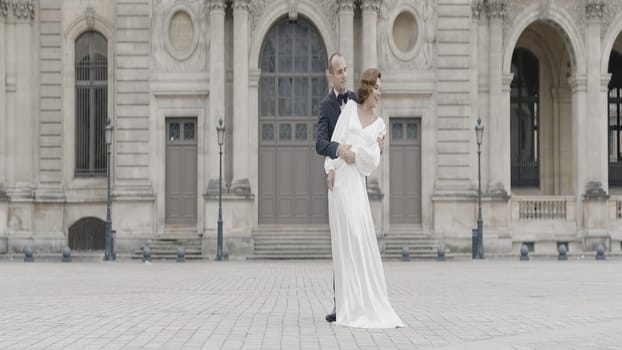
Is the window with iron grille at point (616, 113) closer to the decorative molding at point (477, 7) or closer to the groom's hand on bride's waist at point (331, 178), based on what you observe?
the decorative molding at point (477, 7)

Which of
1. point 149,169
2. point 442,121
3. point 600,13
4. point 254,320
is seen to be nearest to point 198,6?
point 149,169

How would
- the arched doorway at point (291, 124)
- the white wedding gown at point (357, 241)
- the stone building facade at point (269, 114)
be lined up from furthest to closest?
the arched doorway at point (291, 124) → the stone building facade at point (269, 114) → the white wedding gown at point (357, 241)

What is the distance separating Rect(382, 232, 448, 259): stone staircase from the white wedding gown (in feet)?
87.7

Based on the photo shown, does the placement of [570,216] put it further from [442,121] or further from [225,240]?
[225,240]

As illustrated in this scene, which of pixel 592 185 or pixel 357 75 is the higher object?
pixel 357 75

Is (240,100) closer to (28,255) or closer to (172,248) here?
(172,248)

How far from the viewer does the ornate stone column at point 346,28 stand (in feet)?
134

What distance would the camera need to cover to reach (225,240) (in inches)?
1577

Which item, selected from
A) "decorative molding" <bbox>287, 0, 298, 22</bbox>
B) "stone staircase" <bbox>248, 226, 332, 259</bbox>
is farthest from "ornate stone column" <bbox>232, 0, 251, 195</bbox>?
"stone staircase" <bbox>248, 226, 332, 259</bbox>

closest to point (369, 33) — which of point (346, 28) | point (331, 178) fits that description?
point (346, 28)

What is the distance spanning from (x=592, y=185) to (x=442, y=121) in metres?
6.00

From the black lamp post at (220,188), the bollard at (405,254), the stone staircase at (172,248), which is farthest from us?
the stone staircase at (172,248)

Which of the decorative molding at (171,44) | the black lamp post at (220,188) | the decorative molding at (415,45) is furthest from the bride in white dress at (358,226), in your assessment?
the decorative molding at (171,44)

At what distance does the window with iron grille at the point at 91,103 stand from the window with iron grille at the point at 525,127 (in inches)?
644
